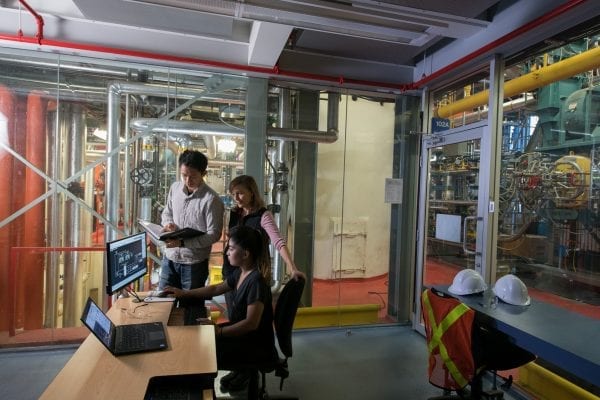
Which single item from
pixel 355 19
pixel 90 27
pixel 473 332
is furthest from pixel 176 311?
pixel 90 27

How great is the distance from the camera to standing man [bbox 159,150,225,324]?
224cm

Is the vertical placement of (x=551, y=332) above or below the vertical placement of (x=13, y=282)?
above

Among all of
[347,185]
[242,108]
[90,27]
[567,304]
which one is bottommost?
[567,304]

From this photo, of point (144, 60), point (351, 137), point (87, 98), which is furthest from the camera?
point (351, 137)

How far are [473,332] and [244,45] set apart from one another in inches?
105

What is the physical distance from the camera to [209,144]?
3932 mm

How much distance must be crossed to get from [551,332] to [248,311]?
1.40 metres

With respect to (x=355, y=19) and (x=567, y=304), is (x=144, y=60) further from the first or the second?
(x=567, y=304)

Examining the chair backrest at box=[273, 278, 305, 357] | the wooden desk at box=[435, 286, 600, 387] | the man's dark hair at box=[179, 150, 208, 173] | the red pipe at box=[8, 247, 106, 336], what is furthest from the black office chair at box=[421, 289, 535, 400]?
the red pipe at box=[8, 247, 106, 336]

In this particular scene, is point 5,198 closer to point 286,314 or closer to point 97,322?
point 97,322

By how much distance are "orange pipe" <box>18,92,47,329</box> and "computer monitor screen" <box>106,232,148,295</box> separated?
6.06 ft

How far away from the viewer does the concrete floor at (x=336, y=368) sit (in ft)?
7.89

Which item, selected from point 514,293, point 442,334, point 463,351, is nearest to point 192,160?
point 442,334

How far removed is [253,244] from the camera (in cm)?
179
